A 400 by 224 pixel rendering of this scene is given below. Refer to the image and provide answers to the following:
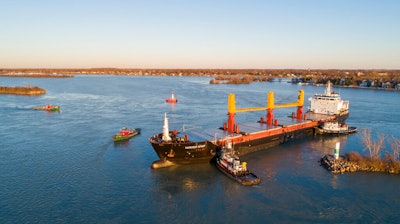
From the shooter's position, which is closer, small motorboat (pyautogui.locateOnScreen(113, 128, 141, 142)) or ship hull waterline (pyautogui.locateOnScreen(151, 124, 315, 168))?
ship hull waterline (pyautogui.locateOnScreen(151, 124, 315, 168))

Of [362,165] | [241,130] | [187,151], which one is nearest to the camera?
[362,165]

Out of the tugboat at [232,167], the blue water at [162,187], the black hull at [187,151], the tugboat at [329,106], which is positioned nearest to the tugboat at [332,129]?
the blue water at [162,187]

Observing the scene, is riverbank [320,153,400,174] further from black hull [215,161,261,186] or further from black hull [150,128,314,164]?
black hull [150,128,314,164]

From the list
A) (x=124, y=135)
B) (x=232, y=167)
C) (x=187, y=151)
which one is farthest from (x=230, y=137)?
(x=124, y=135)

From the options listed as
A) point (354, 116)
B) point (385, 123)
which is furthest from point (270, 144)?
point (354, 116)

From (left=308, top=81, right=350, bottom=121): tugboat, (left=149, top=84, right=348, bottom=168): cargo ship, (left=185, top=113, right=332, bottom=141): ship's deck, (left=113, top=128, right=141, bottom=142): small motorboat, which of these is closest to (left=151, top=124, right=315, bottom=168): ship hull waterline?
(left=149, top=84, right=348, bottom=168): cargo ship

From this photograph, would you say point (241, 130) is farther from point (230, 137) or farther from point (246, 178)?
point (246, 178)
